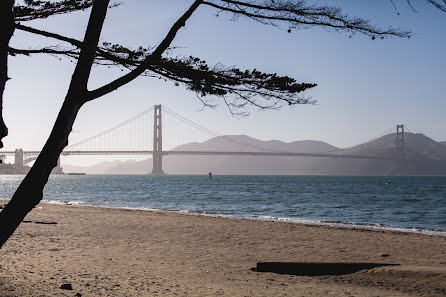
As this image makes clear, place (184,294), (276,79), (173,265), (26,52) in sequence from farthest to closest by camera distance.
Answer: (173,265) → (184,294) → (26,52) → (276,79)

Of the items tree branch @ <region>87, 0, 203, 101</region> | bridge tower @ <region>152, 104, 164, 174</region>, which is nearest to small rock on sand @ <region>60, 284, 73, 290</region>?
tree branch @ <region>87, 0, 203, 101</region>

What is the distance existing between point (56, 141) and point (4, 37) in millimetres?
1251

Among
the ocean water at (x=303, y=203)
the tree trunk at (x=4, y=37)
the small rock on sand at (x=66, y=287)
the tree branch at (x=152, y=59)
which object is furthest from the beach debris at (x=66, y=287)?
the ocean water at (x=303, y=203)

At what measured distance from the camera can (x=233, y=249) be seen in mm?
9992

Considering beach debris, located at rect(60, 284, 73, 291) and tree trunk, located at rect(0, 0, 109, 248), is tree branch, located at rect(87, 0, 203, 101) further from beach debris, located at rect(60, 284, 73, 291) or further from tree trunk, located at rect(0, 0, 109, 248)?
beach debris, located at rect(60, 284, 73, 291)

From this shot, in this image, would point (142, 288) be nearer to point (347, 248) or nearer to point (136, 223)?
point (347, 248)

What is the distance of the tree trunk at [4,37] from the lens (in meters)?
4.34

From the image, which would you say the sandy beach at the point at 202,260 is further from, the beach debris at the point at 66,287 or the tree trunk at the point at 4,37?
the tree trunk at the point at 4,37

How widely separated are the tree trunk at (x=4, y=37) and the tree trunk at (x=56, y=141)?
0.88m

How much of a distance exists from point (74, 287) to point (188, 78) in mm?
3056

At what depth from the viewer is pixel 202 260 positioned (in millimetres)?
8469

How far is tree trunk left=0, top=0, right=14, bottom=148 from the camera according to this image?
4344mm

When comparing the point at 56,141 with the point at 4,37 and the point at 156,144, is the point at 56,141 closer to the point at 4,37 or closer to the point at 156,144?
the point at 4,37

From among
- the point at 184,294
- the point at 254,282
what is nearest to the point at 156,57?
the point at 184,294
